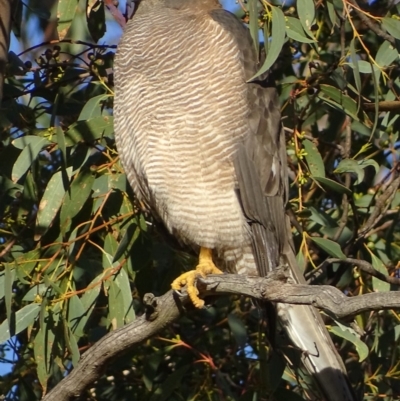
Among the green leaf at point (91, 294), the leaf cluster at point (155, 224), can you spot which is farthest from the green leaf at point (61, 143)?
the green leaf at point (91, 294)

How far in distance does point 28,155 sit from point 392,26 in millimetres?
1395

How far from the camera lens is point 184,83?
355cm

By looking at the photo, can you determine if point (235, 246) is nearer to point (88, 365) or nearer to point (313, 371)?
point (313, 371)

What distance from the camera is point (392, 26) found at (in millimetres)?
3445

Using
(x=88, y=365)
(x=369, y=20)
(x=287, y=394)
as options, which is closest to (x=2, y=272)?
(x=88, y=365)

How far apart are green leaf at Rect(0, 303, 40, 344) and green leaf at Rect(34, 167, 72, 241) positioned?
0.25 m

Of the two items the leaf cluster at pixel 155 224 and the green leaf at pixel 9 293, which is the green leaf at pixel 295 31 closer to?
the leaf cluster at pixel 155 224

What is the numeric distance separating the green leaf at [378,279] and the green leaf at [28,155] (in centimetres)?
140

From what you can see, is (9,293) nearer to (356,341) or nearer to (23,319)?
(23,319)

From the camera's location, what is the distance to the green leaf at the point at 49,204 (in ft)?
11.6

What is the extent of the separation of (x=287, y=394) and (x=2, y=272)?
3.95 feet

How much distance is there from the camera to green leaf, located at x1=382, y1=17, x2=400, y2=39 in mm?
3426

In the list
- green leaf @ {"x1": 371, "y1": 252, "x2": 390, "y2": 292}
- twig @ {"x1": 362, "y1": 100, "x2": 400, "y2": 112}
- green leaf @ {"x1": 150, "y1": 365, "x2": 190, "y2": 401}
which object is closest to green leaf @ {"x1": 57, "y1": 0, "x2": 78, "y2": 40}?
twig @ {"x1": 362, "y1": 100, "x2": 400, "y2": 112}

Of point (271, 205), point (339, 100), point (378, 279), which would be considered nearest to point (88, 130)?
point (271, 205)
